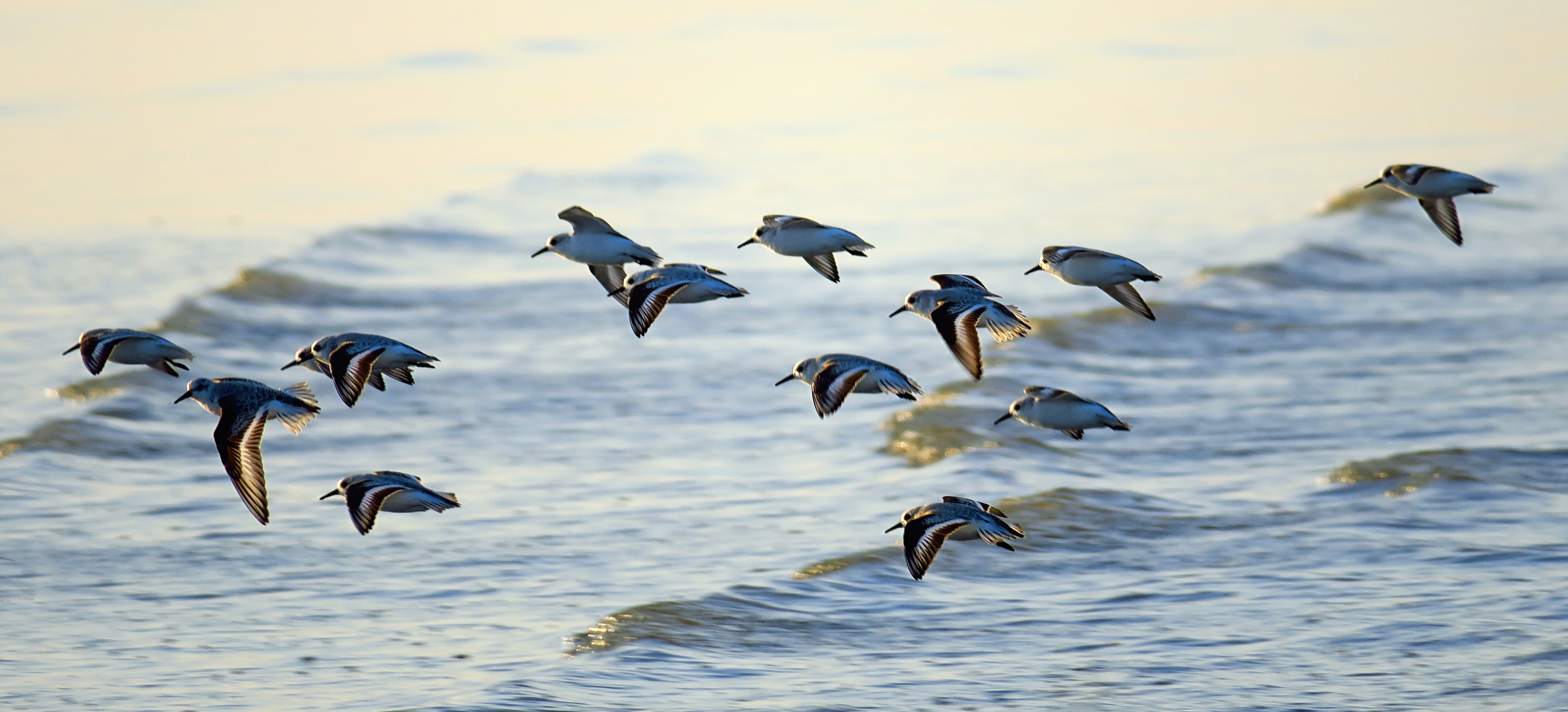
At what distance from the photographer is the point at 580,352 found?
798 inches

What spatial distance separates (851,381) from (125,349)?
3291 millimetres

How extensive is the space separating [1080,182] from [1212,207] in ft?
12.0

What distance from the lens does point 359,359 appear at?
23.6 ft

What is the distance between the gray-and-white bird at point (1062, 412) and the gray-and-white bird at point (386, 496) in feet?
8.63

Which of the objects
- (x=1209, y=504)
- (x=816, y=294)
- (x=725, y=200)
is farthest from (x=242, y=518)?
(x=725, y=200)

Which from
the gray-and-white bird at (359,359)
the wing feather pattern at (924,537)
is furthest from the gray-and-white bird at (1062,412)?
the gray-and-white bird at (359,359)

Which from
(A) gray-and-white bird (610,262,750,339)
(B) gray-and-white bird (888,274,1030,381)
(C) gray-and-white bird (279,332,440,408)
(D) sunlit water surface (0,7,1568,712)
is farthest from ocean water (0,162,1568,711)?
(A) gray-and-white bird (610,262,750,339)

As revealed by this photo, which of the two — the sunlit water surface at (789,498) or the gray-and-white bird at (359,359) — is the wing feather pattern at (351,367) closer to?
the gray-and-white bird at (359,359)

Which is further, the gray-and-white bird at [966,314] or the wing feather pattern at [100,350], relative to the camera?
the wing feather pattern at [100,350]

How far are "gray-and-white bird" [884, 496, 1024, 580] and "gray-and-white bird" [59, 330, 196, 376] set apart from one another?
3.33 m

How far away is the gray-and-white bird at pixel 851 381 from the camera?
719 cm

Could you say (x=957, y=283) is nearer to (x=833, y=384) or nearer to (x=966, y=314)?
(x=966, y=314)

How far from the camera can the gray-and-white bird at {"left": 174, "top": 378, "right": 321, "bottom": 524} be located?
7023 millimetres

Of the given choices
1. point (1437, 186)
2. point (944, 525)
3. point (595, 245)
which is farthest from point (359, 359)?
point (1437, 186)
